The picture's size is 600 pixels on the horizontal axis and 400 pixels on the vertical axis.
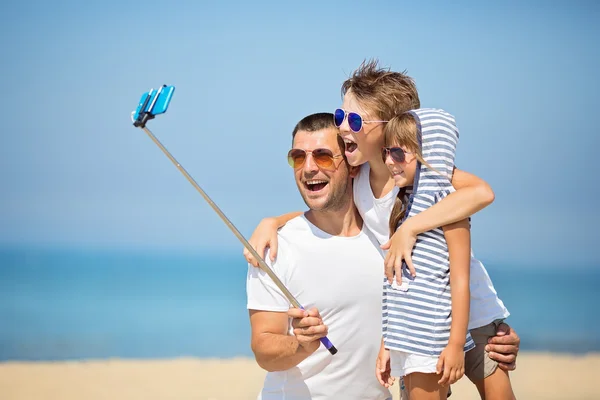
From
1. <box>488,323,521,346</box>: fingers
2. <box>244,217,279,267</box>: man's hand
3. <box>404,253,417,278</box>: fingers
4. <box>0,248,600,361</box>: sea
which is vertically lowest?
<box>488,323,521,346</box>: fingers

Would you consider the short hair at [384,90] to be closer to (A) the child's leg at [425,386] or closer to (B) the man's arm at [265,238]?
(B) the man's arm at [265,238]

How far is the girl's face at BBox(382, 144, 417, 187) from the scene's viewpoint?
340cm

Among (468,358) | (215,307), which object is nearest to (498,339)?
(468,358)

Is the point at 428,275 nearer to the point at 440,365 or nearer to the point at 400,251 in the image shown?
the point at 400,251

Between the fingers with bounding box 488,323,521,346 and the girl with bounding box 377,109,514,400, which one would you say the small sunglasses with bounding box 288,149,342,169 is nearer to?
the girl with bounding box 377,109,514,400

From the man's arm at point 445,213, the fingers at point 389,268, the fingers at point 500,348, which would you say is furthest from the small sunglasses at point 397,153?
the fingers at point 500,348

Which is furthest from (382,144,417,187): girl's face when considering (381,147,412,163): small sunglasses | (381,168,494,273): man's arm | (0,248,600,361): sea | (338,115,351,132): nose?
(0,248,600,361): sea

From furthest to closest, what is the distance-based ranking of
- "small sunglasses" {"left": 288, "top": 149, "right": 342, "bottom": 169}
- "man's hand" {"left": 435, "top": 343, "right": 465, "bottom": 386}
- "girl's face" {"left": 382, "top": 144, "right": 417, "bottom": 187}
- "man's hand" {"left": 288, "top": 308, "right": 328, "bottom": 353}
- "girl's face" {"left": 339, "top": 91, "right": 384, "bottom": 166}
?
"small sunglasses" {"left": 288, "top": 149, "right": 342, "bottom": 169} → "girl's face" {"left": 339, "top": 91, "right": 384, "bottom": 166} → "man's hand" {"left": 288, "top": 308, "right": 328, "bottom": 353} → "girl's face" {"left": 382, "top": 144, "right": 417, "bottom": 187} → "man's hand" {"left": 435, "top": 343, "right": 465, "bottom": 386}

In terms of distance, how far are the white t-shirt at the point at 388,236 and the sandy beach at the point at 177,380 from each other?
500cm

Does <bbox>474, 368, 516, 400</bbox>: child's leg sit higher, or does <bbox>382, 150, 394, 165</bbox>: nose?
<bbox>382, 150, 394, 165</bbox>: nose

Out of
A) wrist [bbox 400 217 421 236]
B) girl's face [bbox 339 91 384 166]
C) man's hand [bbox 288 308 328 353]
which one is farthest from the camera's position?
girl's face [bbox 339 91 384 166]

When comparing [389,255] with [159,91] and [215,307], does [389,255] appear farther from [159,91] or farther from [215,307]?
[215,307]

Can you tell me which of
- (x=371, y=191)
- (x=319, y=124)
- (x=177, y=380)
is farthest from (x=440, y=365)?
(x=177, y=380)

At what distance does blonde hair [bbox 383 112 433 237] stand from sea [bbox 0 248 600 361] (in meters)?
9.45
